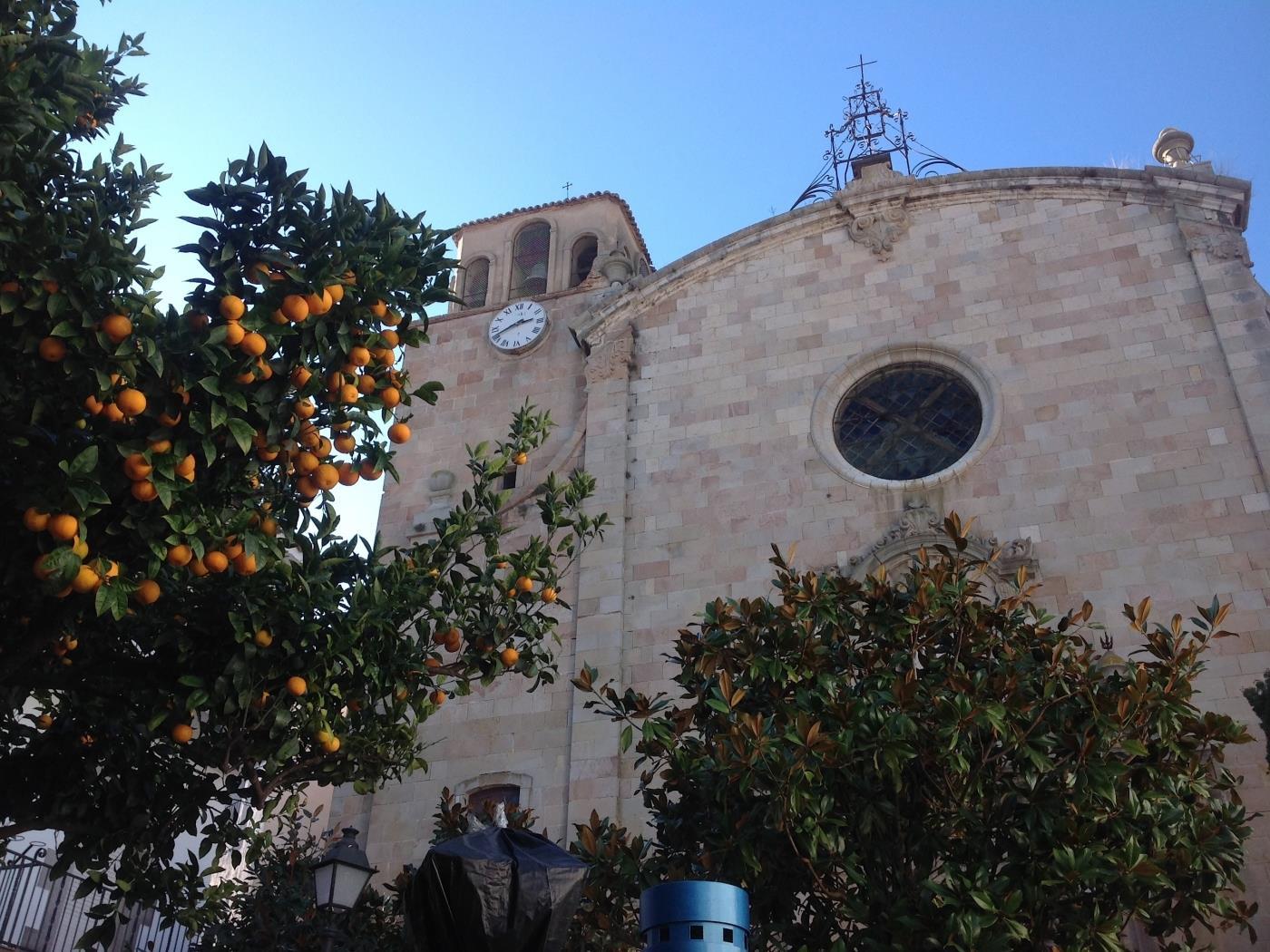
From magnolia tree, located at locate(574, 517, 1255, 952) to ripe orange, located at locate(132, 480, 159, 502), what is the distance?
4.24 metres

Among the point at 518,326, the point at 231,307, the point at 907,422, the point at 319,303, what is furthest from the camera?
the point at 518,326

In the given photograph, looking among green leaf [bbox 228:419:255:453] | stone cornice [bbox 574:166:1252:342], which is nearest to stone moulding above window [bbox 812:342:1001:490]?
stone cornice [bbox 574:166:1252:342]

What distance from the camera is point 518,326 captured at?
18.1m

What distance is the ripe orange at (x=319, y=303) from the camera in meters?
6.61

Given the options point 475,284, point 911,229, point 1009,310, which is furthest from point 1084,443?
point 475,284

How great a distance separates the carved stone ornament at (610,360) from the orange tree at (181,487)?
8.77 m

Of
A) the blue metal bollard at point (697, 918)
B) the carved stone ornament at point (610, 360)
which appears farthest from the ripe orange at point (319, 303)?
the carved stone ornament at point (610, 360)

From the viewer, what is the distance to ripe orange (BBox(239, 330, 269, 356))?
6348mm

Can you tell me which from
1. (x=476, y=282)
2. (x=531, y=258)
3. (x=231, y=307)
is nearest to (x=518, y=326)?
(x=476, y=282)

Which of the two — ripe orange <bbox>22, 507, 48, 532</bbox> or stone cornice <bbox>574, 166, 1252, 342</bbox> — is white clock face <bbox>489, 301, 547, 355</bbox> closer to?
stone cornice <bbox>574, 166, 1252, 342</bbox>

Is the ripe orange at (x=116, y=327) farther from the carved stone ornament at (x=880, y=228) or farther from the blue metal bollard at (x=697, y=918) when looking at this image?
the carved stone ornament at (x=880, y=228)

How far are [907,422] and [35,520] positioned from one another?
1120 cm

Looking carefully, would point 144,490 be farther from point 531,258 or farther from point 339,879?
point 531,258

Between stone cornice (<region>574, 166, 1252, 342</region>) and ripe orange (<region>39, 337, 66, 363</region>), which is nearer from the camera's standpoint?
ripe orange (<region>39, 337, 66, 363</region>)
